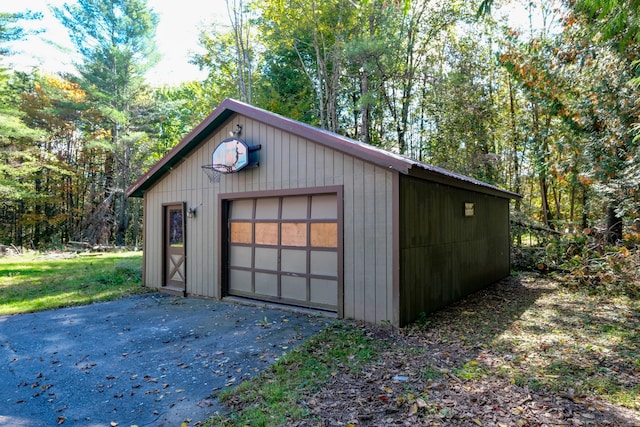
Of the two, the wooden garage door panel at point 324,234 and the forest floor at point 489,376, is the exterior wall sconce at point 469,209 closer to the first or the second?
the forest floor at point 489,376

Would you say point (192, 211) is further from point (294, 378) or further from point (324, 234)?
point (294, 378)

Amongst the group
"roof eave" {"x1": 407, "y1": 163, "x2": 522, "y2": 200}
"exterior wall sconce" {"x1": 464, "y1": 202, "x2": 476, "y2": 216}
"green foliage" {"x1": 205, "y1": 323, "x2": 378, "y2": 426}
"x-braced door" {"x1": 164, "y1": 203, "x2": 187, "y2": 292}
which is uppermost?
"roof eave" {"x1": 407, "y1": 163, "x2": 522, "y2": 200}

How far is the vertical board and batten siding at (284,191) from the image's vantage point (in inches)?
203

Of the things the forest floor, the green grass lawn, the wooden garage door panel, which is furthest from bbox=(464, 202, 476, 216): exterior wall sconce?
the green grass lawn

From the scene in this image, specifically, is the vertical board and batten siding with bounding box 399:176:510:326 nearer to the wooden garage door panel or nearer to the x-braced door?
the wooden garage door panel

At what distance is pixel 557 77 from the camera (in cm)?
904

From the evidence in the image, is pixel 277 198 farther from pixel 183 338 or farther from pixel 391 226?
pixel 183 338

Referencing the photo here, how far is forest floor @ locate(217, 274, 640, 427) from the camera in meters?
2.82

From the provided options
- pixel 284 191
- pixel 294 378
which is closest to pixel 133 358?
pixel 294 378

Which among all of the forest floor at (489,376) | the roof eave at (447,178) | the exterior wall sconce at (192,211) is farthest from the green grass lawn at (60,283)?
the roof eave at (447,178)

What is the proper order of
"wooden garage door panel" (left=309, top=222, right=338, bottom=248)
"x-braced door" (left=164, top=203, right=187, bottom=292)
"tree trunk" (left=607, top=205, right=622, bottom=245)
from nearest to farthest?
1. "wooden garage door panel" (left=309, top=222, right=338, bottom=248)
2. "x-braced door" (left=164, top=203, right=187, bottom=292)
3. "tree trunk" (left=607, top=205, right=622, bottom=245)

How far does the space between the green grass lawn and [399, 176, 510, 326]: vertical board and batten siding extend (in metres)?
6.17

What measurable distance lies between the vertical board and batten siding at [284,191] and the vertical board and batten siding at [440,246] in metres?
0.33

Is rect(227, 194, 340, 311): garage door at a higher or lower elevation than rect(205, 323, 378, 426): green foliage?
higher
